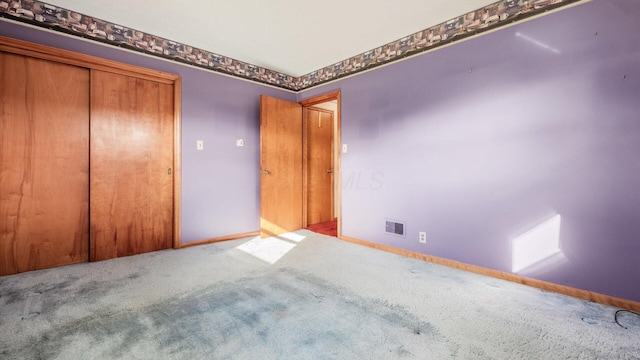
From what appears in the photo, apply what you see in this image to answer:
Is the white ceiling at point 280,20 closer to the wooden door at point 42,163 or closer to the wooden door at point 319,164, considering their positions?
the wooden door at point 42,163

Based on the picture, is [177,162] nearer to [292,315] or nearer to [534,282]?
[292,315]

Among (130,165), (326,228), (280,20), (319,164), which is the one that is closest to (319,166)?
(319,164)

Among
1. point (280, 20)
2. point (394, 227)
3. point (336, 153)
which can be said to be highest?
point (280, 20)

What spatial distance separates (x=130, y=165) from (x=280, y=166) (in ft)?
6.24

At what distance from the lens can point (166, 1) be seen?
2424mm

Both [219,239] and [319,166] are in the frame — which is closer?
[219,239]

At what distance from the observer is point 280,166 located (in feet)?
13.7

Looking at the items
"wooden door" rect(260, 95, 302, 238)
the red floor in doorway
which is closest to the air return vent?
the red floor in doorway

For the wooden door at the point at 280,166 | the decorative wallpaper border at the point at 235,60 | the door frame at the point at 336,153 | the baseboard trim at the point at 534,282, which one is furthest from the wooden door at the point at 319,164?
the baseboard trim at the point at 534,282

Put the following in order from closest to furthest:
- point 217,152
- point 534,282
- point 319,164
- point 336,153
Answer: point 534,282, point 217,152, point 336,153, point 319,164

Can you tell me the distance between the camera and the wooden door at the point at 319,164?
4.79 m

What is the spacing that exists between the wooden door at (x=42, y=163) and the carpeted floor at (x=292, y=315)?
28 cm

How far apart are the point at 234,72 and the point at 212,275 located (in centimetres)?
273

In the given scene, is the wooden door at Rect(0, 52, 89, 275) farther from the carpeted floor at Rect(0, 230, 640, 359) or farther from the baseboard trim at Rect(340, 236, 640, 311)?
the baseboard trim at Rect(340, 236, 640, 311)
